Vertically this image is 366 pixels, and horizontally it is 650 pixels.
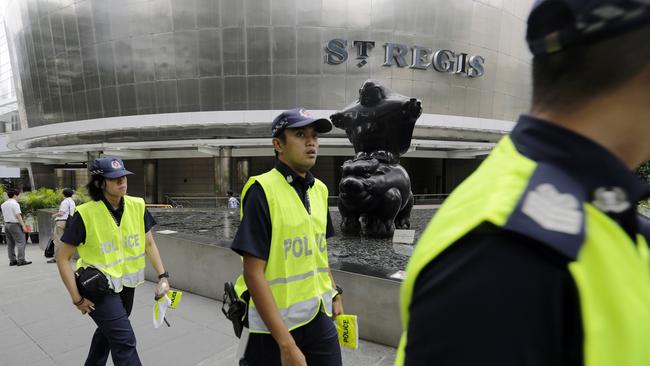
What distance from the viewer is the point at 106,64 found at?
2197 cm

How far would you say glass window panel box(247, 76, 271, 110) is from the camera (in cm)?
2038

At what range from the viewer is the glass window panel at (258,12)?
19.9m

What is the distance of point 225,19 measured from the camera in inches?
791

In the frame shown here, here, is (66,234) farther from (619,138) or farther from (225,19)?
(225,19)

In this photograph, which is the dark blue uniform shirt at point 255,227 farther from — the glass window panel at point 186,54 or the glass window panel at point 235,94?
the glass window panel at point 186,54

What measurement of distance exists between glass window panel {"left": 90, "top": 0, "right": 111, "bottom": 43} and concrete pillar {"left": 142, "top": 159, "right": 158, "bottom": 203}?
25.5 ft

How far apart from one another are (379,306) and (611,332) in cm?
321

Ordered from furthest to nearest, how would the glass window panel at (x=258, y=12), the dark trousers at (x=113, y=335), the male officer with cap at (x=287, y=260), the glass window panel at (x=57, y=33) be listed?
the glass window panel at (x=57, y=33), the glass window panel at (x=258, y=12), the dark trousers at (x=113, y=335), the male officer with cap at (x=287, y=260)

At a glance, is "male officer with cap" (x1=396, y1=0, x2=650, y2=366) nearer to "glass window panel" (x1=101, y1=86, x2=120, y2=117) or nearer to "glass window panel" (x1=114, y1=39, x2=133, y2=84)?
"glass window panel" (x1=114, y1=39, x2=133, y2=84)

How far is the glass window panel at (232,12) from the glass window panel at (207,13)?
36 centimetres

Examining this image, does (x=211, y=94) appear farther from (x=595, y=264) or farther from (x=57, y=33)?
(x=595, y=264)

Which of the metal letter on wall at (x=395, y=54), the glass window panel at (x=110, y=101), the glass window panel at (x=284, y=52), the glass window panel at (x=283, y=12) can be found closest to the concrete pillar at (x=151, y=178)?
the glass window panel at (x=110, y=101)

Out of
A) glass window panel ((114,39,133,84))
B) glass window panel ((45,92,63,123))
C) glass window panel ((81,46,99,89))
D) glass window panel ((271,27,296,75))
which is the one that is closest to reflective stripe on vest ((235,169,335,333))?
glass window panel ((271,27,296,75))

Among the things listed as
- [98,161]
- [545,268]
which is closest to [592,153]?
[545,268]
